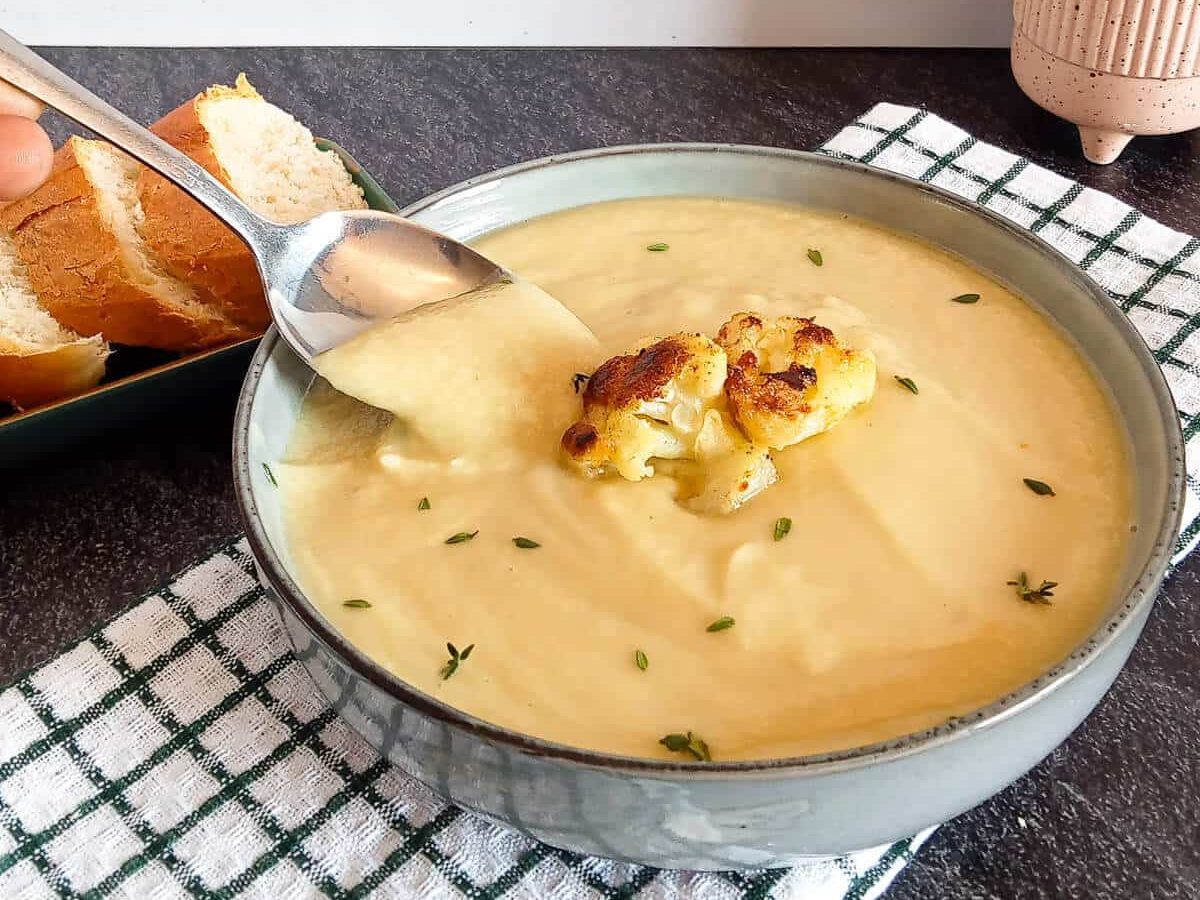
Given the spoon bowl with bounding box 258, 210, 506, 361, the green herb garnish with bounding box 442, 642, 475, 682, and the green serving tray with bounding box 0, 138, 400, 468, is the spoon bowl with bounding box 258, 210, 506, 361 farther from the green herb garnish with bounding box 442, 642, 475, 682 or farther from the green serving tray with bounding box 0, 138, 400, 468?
the green herb garnish with bounding box 442, 642, 475, 682

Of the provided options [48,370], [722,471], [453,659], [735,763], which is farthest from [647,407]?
[48,370]

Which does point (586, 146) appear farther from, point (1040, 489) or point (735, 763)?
point (735, 763)

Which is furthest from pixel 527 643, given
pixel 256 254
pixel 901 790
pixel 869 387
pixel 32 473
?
pixel 32 473

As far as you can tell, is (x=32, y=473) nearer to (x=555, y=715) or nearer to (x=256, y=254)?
(x=256, y=254)

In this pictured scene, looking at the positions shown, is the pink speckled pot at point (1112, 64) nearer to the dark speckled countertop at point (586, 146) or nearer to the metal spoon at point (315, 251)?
the dark speckled countertop at point (586, 146)

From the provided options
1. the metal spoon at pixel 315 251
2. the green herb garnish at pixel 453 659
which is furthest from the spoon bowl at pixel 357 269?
the green herb garnish at pixel 453 659

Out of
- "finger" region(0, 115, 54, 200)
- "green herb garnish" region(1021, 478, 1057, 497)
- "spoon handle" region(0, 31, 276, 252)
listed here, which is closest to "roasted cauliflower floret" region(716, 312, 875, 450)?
"green herb garnish" region(1021, 478, 1057, 497)
